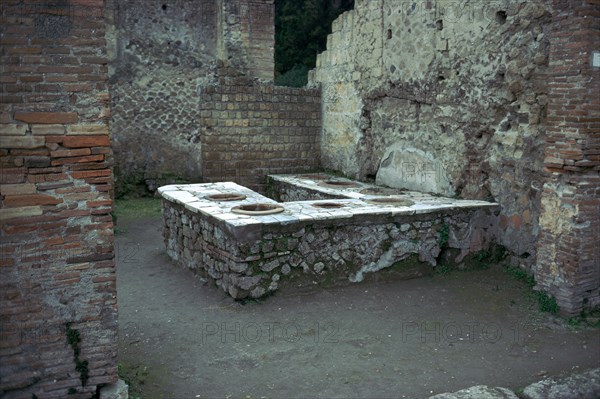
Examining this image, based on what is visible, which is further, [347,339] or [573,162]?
[573,162]

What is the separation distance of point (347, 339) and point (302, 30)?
54.8ft

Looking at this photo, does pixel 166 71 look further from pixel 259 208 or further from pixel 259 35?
pixel 259 208

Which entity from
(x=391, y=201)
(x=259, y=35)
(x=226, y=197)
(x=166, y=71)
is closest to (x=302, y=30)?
(x=259, y=35)

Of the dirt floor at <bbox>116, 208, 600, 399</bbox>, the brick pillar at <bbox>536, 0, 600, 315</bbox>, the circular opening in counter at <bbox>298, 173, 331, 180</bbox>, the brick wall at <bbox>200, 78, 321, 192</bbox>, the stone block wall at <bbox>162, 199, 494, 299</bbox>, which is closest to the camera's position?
the dirt floor at <bbox>116, 208, 600, 399</bbox>

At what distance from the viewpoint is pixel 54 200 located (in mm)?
3439

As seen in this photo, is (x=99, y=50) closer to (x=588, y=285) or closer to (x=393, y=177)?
(x=588, y=285)

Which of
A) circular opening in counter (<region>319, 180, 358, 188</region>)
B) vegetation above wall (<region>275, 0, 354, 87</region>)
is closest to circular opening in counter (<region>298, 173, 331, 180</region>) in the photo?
circular opening in counter (<region>319, 180, 358, 188</region>)

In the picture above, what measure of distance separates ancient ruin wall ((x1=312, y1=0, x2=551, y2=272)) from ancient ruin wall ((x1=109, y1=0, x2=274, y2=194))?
2920mm

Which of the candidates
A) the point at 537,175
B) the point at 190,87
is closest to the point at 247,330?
the point at 537,175

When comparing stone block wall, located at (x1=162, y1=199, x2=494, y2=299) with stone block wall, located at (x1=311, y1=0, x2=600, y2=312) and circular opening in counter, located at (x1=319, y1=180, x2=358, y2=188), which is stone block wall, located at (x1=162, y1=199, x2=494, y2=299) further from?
circular opening in counter, located at (x1=319, y1=180, x2=358, y2=188)

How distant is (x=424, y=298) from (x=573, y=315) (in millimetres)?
1482

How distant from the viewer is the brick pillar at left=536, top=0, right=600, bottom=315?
208 inches

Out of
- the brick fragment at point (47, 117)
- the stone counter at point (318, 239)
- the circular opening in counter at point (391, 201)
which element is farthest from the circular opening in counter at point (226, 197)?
the brick fragment at point (47, 117)

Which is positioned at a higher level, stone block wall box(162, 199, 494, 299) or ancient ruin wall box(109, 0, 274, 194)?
ancient ruin wall box(109, 0, 274, 194)
